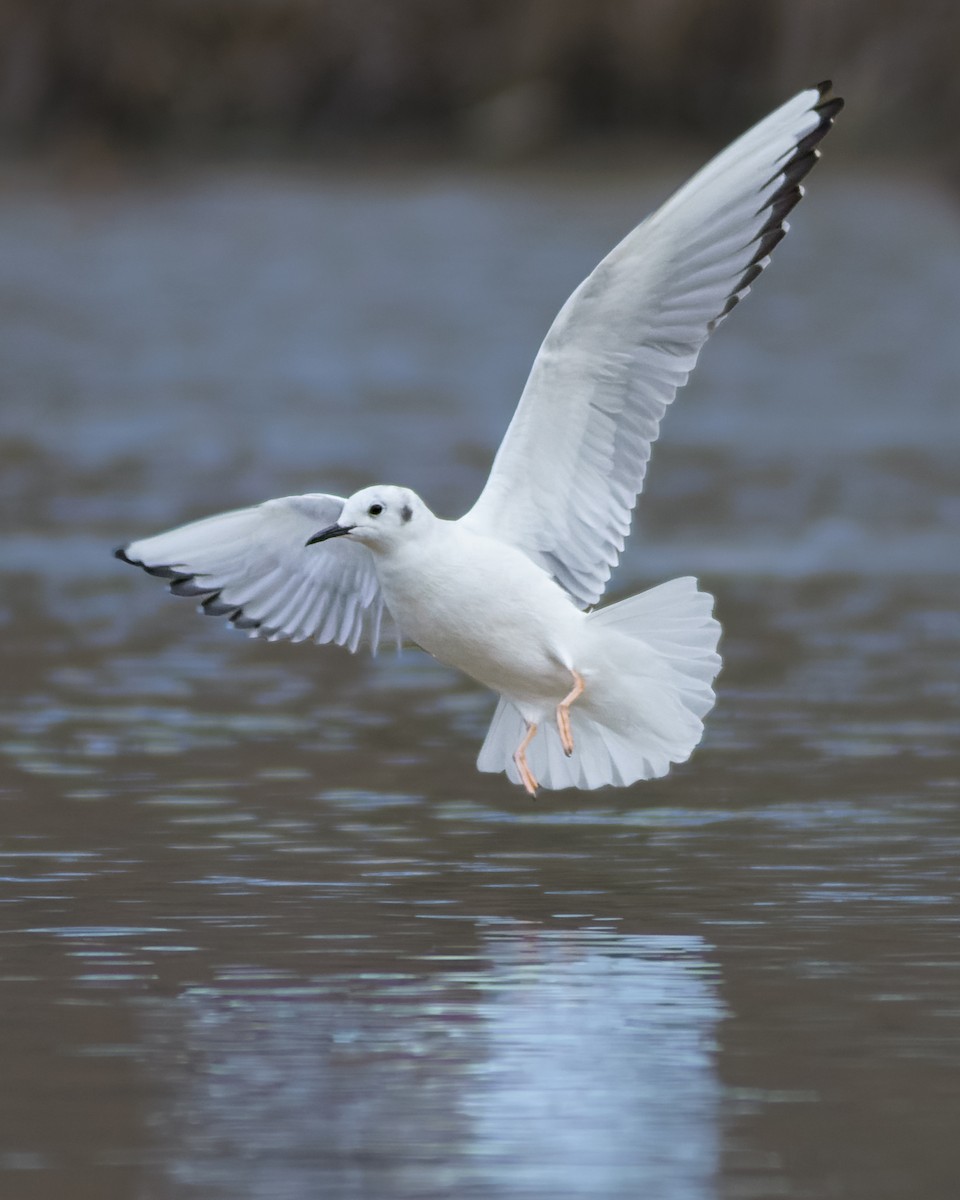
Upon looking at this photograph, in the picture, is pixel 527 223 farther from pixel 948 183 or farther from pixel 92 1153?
pixel 92 1153

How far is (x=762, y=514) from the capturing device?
1511 centimetres

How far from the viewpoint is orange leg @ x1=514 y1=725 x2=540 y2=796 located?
7.61 m

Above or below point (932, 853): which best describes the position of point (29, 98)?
above

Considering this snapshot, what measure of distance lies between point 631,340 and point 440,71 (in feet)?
116

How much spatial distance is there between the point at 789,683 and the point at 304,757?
6.90ft

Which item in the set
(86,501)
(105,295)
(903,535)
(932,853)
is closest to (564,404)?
(932,853)

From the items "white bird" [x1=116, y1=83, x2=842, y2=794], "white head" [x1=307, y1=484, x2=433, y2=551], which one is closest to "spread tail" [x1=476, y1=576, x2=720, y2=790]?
"white bird" [x1=116, y1=83, x2=842, y2=794]

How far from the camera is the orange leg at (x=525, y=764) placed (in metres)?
7.61

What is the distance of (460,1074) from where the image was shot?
224 inches

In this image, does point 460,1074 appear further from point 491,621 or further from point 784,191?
point 784,191

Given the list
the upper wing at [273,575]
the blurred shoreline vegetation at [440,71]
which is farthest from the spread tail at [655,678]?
the blurred shoreline vegetation at [440,71]

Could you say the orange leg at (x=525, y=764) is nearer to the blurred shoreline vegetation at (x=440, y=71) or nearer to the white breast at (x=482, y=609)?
the white breast at (x=482, y=609)

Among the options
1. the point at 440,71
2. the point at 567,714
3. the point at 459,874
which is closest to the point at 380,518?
the point at 567,714

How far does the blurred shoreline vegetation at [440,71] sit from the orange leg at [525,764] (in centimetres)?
2990
